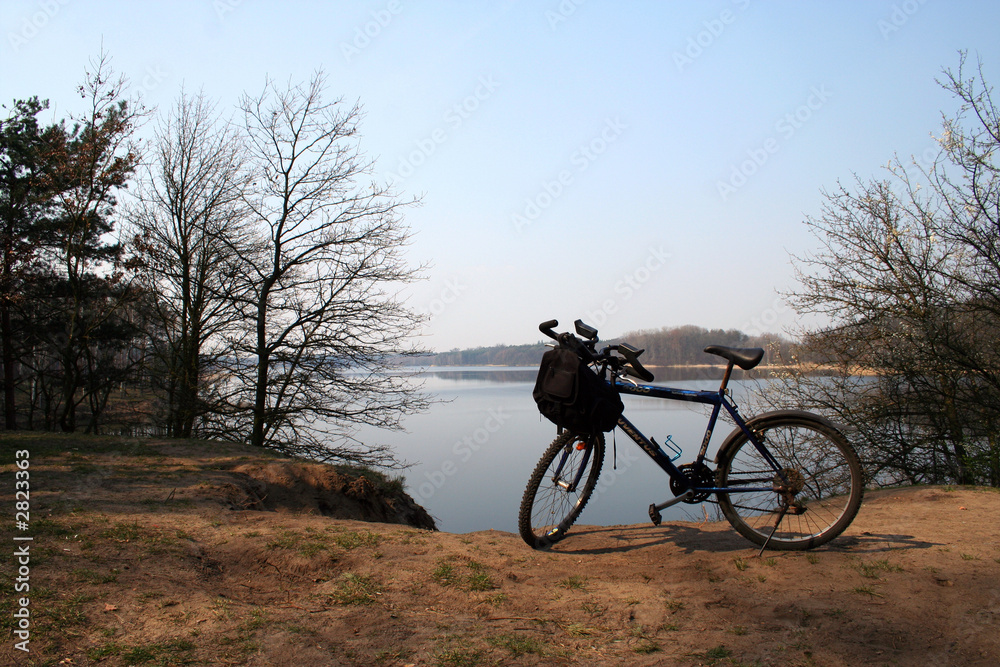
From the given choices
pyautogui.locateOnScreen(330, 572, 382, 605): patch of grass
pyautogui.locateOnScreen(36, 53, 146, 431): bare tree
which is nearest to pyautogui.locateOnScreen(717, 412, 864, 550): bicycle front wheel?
pyautogui.locateOnScreen(330, 572, 382, 605): patch of grass

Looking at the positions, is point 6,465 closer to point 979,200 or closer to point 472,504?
Result: point 472,504

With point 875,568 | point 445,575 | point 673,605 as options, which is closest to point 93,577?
point 445,575

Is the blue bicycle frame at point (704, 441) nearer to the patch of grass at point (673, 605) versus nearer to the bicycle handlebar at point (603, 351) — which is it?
the bicycle handlebar at point (603, 351)

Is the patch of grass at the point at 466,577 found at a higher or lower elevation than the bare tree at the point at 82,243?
lower

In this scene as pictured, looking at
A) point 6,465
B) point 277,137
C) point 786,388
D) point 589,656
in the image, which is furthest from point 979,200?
point 277,137

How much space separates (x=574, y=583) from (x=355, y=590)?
44.3 inches

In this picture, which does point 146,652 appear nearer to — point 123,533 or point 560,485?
point 123,533

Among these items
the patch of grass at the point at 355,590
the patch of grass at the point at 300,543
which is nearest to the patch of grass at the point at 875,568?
the patch of grass at the point at 355,590

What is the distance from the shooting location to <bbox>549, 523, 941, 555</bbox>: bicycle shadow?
3.43 metres

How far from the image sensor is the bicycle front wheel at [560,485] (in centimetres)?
374

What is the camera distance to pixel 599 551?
146 inches

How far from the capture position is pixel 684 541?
3795 millimetres

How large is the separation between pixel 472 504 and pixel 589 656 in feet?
37.8

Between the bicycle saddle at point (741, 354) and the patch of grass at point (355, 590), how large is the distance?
2.41 meters
